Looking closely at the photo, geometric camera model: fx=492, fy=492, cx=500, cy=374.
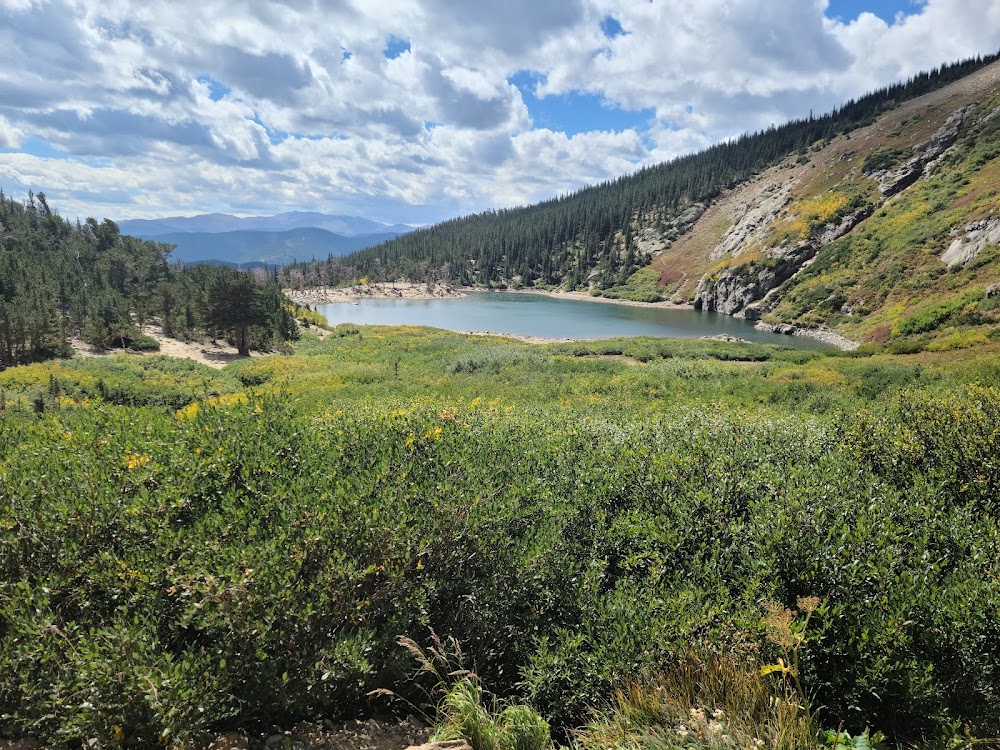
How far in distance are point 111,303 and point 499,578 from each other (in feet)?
267

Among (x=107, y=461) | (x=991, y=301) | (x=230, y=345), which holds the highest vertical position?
(x=991, y=301)

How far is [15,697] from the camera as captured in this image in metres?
3.64

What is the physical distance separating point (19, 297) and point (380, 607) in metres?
85.8

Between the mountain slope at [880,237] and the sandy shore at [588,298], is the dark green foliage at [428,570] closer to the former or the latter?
the mountain slope at [880,237]

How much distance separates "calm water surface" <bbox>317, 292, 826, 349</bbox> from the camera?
75062 mm

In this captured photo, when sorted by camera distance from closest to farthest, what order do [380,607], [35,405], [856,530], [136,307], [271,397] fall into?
[380,607]
[856,530]
[271,397]
[35,405]
[136,307]

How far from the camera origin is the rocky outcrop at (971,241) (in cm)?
5100

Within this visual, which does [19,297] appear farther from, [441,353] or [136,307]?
[441,353]

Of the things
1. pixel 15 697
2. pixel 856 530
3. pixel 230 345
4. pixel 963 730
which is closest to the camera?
pixel 15 697

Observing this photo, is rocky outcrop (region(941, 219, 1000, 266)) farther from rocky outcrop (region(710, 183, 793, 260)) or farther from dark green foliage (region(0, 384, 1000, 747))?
dark green foliage (region(0, 384, 1000, 747))

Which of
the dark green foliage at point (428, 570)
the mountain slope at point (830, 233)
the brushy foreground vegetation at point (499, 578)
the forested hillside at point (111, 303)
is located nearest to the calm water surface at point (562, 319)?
the mountain slope at point (830, 233)

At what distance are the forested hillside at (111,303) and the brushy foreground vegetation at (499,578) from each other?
5183 cm

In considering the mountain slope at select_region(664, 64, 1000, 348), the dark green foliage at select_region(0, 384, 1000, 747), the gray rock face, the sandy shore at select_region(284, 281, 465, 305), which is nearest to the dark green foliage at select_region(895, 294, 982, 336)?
the mountain slope at select_region(664, 64, 1000, 348)

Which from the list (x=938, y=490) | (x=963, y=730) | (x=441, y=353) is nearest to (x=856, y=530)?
(x=963, y=730)
